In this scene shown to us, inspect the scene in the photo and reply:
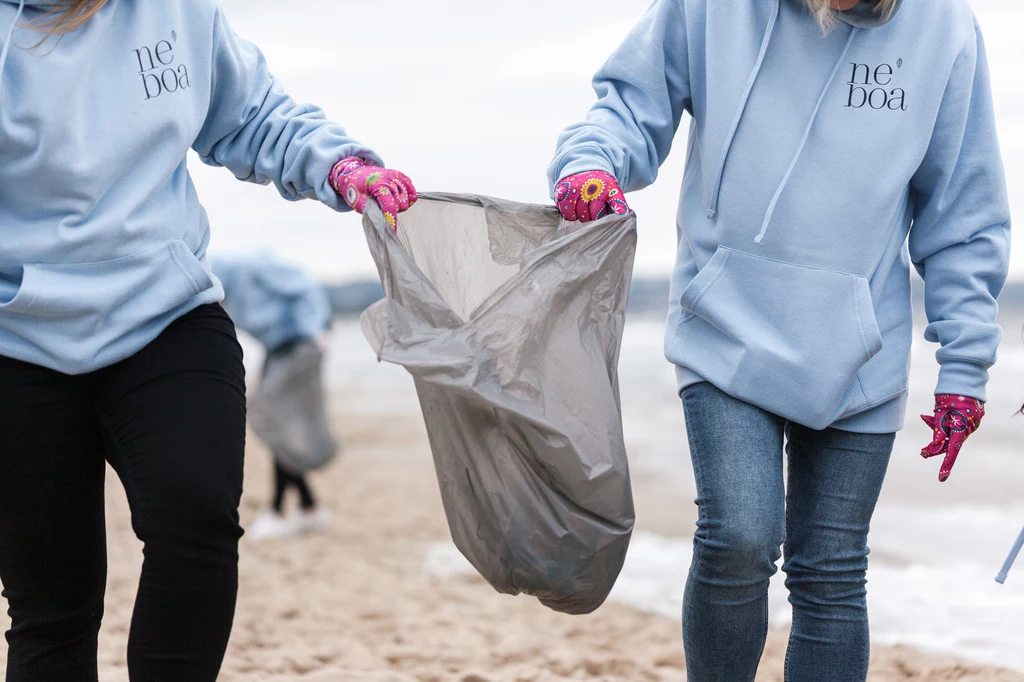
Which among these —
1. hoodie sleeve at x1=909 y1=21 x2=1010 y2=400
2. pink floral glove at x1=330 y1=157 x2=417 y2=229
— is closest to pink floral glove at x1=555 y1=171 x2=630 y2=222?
pink floral glove at x1=330 y1=157 x2=417 y2=229

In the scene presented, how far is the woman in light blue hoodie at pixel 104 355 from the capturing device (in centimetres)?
161

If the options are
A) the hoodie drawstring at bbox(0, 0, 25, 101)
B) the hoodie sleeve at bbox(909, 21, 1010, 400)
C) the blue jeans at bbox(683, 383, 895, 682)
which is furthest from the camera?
the hoodie sleeve at bbox(909, 21, 1010, 400)

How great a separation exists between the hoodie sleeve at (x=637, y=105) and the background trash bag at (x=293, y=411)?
12.0 ft

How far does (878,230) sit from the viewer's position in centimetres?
188

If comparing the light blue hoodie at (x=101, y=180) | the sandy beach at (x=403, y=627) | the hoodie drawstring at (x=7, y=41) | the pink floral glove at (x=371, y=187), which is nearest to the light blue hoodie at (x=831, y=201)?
the pink floral glove at (x=371, y=187)

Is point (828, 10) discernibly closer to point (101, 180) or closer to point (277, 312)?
point (101, 180)

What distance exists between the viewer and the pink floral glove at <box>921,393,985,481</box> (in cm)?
194

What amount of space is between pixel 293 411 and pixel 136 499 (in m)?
3.94

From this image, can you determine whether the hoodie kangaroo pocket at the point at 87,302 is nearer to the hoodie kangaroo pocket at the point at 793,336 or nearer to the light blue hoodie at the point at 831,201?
the light blue hoodie at the point at 831,201

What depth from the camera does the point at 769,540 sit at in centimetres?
179

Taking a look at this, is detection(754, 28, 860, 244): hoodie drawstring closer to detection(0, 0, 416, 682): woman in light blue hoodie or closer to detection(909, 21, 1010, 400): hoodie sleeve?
detection(909, 21, 1010, 400): hoodie sleeve

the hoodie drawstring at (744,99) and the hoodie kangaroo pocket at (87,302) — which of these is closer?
the hoodie kangaroo pocket at (87,302)

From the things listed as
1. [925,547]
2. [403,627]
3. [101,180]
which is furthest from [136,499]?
[925,547]

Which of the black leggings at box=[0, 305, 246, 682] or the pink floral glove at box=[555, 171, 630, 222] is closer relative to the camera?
the black leggings at box=[0, 305, 246, 682]
